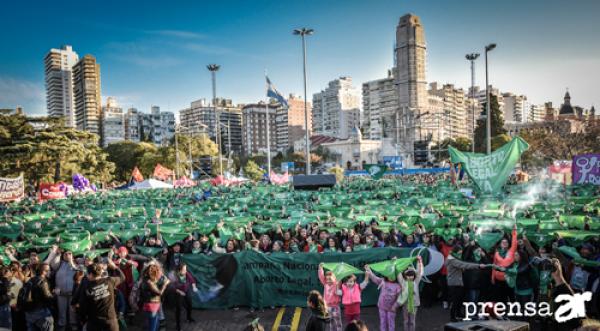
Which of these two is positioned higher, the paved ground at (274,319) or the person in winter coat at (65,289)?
the person in winter coat at (65,289)

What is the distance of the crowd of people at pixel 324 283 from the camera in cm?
600

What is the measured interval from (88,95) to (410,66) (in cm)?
11655

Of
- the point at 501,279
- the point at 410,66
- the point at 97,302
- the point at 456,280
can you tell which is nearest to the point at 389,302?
the point at 456,280

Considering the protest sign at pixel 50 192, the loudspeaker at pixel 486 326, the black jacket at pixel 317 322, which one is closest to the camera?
the loudspeaker at pixel 486 326

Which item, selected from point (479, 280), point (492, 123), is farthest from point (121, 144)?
point (479, 280)

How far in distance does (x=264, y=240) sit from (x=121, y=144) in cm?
7353

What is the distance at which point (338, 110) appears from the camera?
616 feet

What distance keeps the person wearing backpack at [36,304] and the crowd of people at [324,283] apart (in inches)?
0.6

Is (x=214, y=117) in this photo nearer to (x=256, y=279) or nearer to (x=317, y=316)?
(x=256, y=279)

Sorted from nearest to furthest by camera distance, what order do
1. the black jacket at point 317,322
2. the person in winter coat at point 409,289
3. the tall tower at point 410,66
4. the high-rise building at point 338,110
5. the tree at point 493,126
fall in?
the black jacket at point 317,322 < the person in winter coat at point 409,289 < the tree at point 493,126 < the tall tower at point 410,66 < the high-rise building at point 338,110

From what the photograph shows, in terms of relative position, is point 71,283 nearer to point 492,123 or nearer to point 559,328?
point 559,328

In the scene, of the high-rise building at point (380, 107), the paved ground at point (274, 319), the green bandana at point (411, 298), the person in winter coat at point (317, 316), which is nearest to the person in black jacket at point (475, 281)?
the paved ground at point (274, 319)

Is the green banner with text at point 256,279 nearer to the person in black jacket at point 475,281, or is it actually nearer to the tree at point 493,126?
the person in black jacket at point 475,281

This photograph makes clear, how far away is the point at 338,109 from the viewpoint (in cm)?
18788
